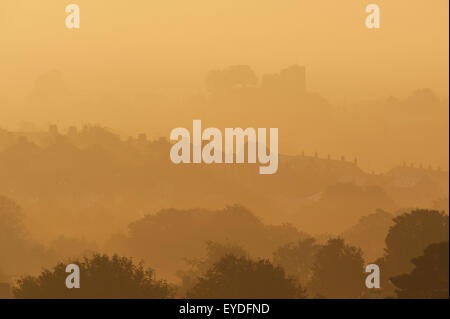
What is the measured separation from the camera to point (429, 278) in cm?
4106

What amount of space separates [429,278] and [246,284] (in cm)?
1487

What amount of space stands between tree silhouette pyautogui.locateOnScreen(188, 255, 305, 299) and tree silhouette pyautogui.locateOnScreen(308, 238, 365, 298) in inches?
272

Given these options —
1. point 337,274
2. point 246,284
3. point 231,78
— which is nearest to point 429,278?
point 246,284

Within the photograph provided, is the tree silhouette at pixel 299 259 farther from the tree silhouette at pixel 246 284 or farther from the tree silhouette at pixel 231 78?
the tree silhouette at pixel 231 78

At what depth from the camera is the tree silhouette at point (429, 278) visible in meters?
40.6

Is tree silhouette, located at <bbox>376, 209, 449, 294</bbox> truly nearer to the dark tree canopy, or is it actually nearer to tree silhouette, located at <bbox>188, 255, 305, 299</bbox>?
the dark tree canopy

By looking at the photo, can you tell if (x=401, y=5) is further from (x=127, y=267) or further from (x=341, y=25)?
(x=127, y=267)

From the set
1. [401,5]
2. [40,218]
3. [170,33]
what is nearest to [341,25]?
[401,5]

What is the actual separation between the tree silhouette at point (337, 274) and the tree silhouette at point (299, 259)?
10934mm

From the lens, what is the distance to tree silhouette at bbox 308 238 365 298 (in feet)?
187

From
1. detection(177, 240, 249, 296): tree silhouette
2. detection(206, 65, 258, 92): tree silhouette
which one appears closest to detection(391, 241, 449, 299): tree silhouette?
detection(177, 240, 249, 296): tree silhouette

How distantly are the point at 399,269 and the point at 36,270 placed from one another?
58.8 m

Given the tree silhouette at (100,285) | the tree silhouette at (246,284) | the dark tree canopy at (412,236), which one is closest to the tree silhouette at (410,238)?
the dark tree canopy at (412,236)

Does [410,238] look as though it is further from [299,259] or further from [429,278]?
[299,259]
